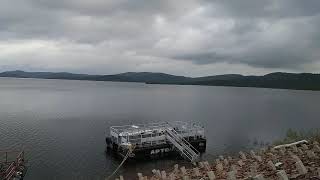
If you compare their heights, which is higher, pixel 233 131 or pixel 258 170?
pixel 258 170

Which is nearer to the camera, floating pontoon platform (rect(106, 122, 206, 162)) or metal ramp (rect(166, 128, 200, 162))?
metal ramp (rect(166, 128, 200, 162))

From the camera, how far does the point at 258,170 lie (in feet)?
30.9

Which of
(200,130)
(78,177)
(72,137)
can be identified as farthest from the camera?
(72,137)

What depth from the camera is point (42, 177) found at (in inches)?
1419

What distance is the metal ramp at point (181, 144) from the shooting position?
44056 mm

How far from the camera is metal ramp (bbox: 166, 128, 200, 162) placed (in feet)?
145

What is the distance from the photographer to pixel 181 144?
46.2m

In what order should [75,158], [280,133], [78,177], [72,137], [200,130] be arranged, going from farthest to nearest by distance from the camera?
[280,133] < [72,137] < [200,130] < [75,158] < [78,177]

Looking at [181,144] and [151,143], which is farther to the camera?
[151,143]

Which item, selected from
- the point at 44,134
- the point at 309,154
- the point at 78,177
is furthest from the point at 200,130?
the point at 309,154

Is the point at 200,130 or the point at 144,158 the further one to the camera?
the point at 200,130

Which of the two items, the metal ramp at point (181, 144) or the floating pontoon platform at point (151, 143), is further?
the floating pontoon platform at point (151, 143)

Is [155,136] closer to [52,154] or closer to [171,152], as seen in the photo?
[171,152]

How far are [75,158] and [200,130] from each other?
18811 mm
